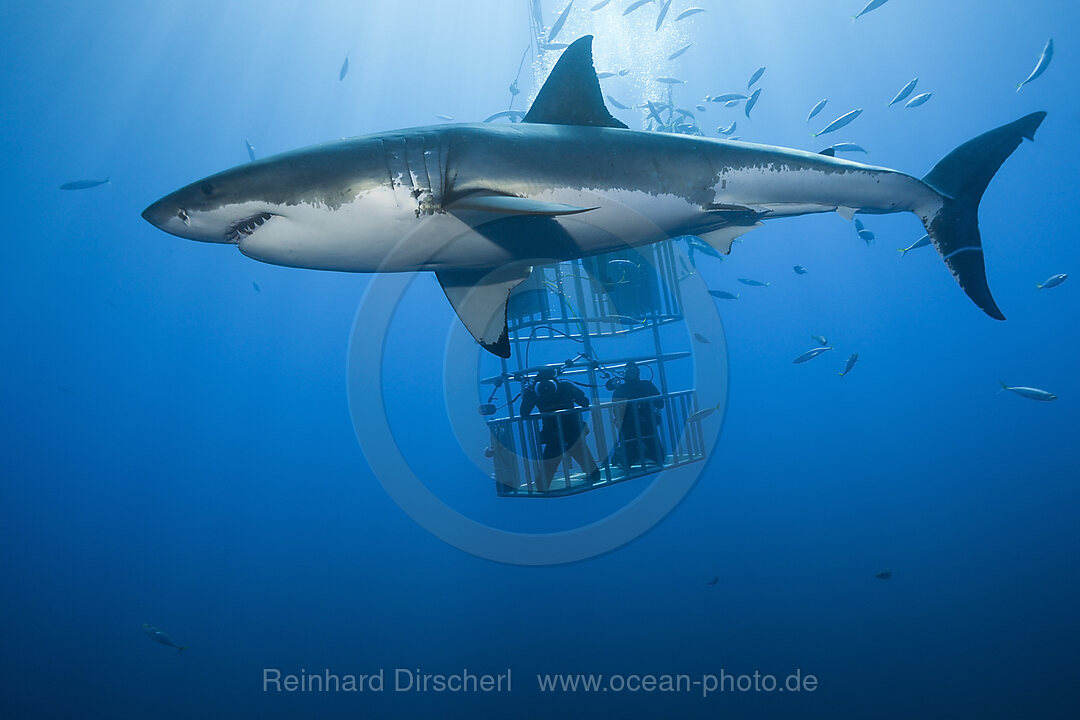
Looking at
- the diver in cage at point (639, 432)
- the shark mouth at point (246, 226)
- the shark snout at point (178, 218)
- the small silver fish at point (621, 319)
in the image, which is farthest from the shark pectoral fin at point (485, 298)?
the small silver fish at point (621, 319)

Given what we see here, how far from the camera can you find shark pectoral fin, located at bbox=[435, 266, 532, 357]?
3.36 metres

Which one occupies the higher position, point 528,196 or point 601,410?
point 528,196

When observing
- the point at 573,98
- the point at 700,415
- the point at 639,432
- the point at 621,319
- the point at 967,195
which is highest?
the point at 573,98

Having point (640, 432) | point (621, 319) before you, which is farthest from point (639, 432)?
point (621, 319)

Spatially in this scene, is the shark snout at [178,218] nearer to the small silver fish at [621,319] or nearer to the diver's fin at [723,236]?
the diver's fin at [723,236]

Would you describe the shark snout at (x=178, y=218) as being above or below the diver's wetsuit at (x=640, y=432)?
above

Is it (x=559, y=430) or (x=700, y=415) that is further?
(x=700, y=415)

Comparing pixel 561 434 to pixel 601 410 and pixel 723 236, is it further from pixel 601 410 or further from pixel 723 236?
pixel 723 236

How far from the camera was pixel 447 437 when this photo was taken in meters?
74.1

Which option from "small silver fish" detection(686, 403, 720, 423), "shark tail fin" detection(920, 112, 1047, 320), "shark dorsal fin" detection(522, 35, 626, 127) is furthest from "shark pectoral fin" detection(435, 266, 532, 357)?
"small silver fish" detection(686, 403, 720, 423)

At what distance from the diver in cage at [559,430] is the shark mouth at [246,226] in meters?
3.79

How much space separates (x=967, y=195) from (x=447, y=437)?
73.5 meters

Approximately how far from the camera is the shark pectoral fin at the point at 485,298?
3.36 metres

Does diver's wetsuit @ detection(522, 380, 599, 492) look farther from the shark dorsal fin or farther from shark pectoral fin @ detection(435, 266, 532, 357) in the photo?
the shark dorsal fin
